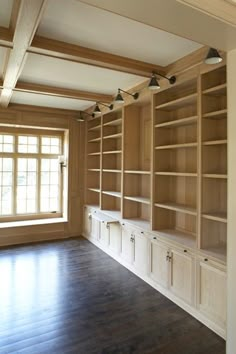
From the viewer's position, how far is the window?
586cm

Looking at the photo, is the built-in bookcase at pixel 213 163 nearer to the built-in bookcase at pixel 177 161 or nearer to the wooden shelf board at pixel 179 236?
the built-in bookcase at pixel 177 161

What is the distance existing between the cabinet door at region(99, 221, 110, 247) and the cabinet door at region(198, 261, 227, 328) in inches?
93.0

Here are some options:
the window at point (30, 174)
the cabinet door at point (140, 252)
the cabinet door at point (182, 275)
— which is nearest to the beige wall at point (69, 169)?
the window at point (30, 174)

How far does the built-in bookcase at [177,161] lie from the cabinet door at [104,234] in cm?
42

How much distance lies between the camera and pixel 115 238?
182 inches

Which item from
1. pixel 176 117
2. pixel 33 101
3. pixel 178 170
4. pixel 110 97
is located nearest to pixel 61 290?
pixel 178 170

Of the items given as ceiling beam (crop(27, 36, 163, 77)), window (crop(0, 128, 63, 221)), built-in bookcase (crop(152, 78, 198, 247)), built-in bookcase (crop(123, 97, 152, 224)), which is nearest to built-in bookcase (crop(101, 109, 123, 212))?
built-in bookcase (crop(123, 97, 152, 224))

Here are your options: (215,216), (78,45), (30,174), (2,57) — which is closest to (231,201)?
(215,216)

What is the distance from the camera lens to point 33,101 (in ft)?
16.9

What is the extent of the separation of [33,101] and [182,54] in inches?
128

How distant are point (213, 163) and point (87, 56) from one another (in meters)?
1.81

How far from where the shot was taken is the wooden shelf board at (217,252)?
2.61m

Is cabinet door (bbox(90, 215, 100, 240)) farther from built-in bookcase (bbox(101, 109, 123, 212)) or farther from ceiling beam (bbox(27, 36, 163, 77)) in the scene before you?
ceiling beam (bbox(27, 36, 163, 77))

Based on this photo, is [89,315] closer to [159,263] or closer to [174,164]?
[159,263]
